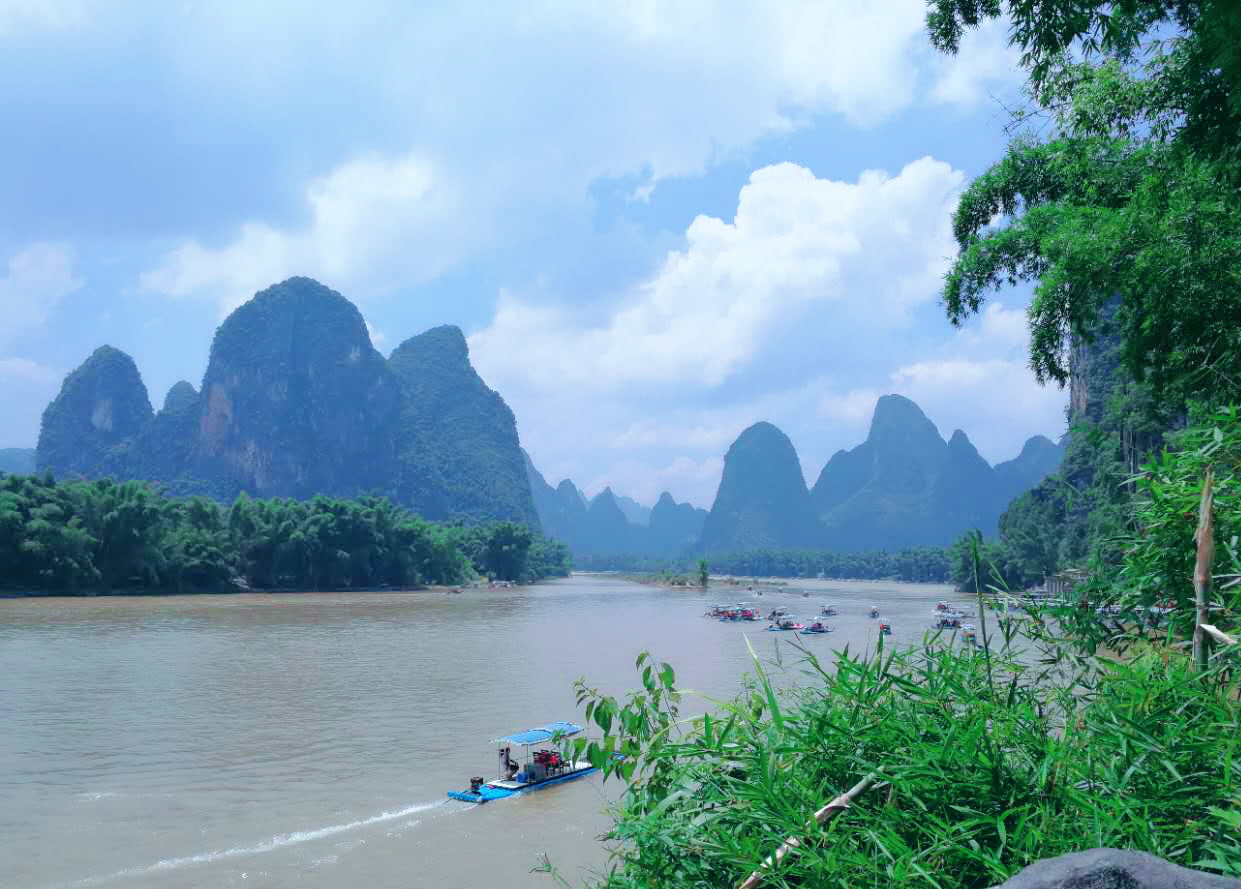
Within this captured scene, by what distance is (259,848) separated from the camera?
838 cm

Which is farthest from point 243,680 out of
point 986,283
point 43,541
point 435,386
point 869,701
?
point 435,386

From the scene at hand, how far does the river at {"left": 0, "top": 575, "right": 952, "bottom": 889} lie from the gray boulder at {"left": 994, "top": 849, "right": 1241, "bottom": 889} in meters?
4.26

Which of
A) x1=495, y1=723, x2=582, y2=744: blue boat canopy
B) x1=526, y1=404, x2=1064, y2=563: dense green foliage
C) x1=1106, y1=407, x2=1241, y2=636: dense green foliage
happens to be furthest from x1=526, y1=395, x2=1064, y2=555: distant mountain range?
x1=1106, y1=407, x2=1241, y2=636: dense green foliage

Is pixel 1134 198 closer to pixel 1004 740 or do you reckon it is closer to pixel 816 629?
pixel 1004 740

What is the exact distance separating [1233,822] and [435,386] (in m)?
135

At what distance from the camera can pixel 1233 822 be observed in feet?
5.13

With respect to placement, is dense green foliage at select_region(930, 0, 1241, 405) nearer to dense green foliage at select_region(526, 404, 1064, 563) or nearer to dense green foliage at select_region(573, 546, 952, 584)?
dense green foliage at select_region(573, 546, 952, 584)

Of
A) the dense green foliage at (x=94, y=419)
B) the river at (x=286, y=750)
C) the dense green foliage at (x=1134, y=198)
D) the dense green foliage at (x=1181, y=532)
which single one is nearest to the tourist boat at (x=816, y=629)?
the river at (x=286, y=750)

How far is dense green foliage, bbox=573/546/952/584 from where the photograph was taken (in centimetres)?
8169

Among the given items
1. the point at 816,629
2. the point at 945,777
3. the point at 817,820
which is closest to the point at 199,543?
the point at 816,629

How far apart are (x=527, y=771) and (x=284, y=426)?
102096 millimetres

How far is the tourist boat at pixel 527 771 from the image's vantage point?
32.9 ft

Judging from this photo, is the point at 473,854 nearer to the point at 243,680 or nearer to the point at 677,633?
the point at 243,680

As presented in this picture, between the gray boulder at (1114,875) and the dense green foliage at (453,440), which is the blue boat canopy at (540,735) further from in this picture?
the dense green foliage at (453,440)
